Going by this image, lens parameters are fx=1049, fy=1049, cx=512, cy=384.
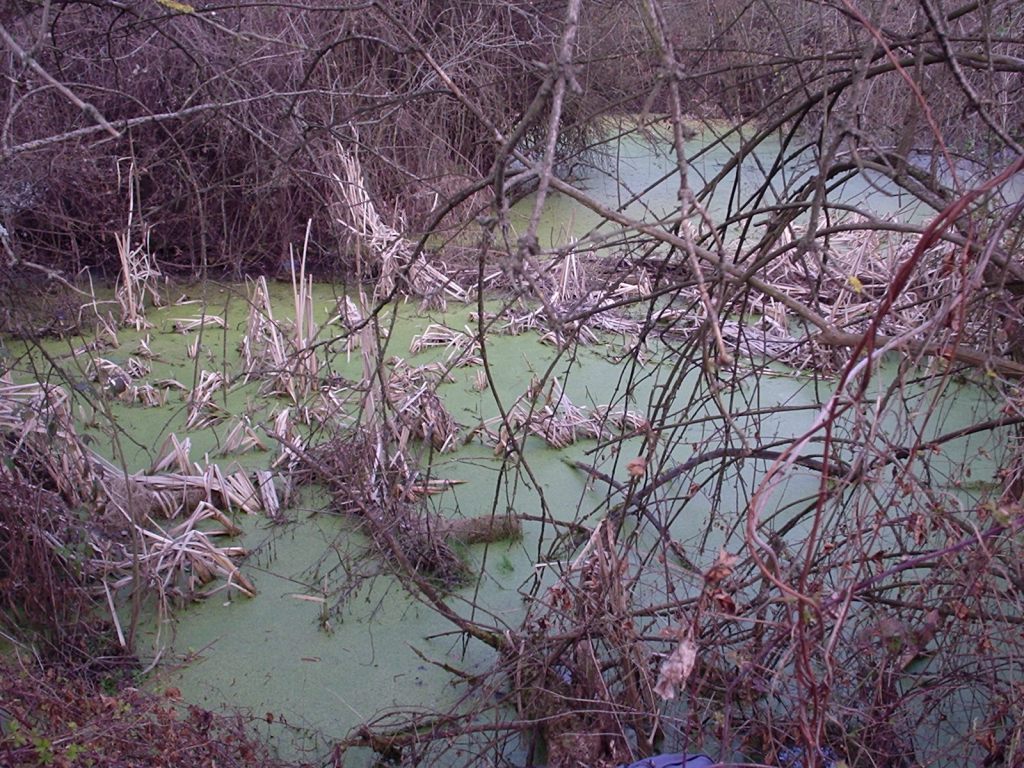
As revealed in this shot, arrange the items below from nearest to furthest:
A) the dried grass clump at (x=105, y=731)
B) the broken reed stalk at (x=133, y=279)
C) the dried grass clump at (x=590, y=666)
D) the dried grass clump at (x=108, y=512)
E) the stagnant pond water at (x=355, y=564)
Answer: the dried grass clump at (x=105, y=731), the dried grass clump at (x=590, y=666), the stagnant pond water at (x=355, y=564), the dried grass clump at (x=108, y=512), the broken reed stalk at (x=133, y=279)

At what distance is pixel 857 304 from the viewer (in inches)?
207

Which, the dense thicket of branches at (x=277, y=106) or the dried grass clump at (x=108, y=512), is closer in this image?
the dried grass clump at (x=108, y=512)

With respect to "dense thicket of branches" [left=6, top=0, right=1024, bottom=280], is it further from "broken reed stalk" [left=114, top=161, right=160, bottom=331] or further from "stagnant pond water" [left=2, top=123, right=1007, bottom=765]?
"stagnant pond water" [left=2, top=123, right=1007, bottom=765]

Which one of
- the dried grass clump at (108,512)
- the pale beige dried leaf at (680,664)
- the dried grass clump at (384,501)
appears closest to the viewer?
the pale beige dried leaf at (680,664)

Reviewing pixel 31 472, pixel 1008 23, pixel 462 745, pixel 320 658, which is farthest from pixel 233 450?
pixel 1008 23

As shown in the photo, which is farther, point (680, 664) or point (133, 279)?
point (133, 279)

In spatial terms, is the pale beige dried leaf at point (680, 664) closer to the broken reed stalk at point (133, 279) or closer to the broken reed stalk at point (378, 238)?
the broken reed stalk at point (378, 238)

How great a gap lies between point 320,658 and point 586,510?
1.07 m

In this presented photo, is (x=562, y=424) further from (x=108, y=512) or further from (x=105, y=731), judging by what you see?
(x=105, y=731)

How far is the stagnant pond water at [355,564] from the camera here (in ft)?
8.95

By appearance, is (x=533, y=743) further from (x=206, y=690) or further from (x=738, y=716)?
(x=206, y=690)

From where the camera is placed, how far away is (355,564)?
3.14 meters

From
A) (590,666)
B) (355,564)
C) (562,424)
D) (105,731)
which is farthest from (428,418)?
(105,731)

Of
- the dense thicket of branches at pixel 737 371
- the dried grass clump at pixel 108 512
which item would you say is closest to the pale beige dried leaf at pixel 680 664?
the dense thicket of branches at pixel 737 371
